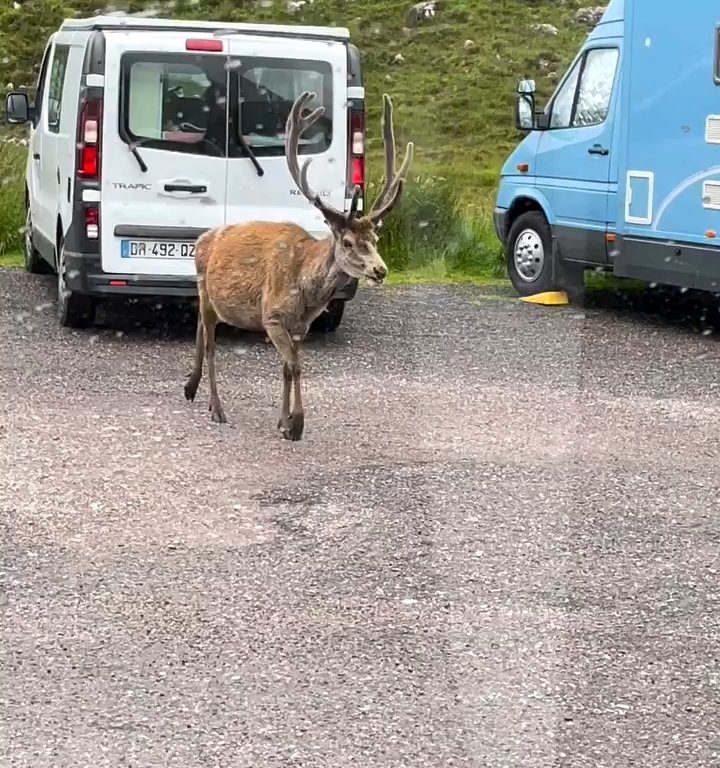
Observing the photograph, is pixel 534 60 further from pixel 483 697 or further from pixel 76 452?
pixel 483 697

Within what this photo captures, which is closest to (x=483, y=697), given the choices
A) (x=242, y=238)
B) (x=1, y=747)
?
(x=1, y=747)

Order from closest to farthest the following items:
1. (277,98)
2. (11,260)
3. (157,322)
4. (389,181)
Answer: (389,181) → (277,98) → (157,322) → (11,260)

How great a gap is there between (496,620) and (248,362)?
5.61 meters

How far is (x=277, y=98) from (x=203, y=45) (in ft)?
2.01

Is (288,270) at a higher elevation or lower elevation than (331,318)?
higher

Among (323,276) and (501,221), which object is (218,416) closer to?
(323,276)

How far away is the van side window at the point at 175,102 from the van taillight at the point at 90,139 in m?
0.17

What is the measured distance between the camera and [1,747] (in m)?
4.80

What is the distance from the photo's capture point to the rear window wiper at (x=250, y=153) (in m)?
11.5

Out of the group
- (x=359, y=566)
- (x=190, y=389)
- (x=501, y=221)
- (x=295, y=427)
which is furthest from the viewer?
(x=501, y=221)

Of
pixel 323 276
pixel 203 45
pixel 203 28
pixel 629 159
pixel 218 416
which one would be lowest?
pixel 218 416

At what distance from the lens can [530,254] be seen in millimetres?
15203

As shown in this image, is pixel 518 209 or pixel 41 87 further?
pixel 518 209

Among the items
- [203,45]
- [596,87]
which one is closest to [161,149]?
[203,45]
